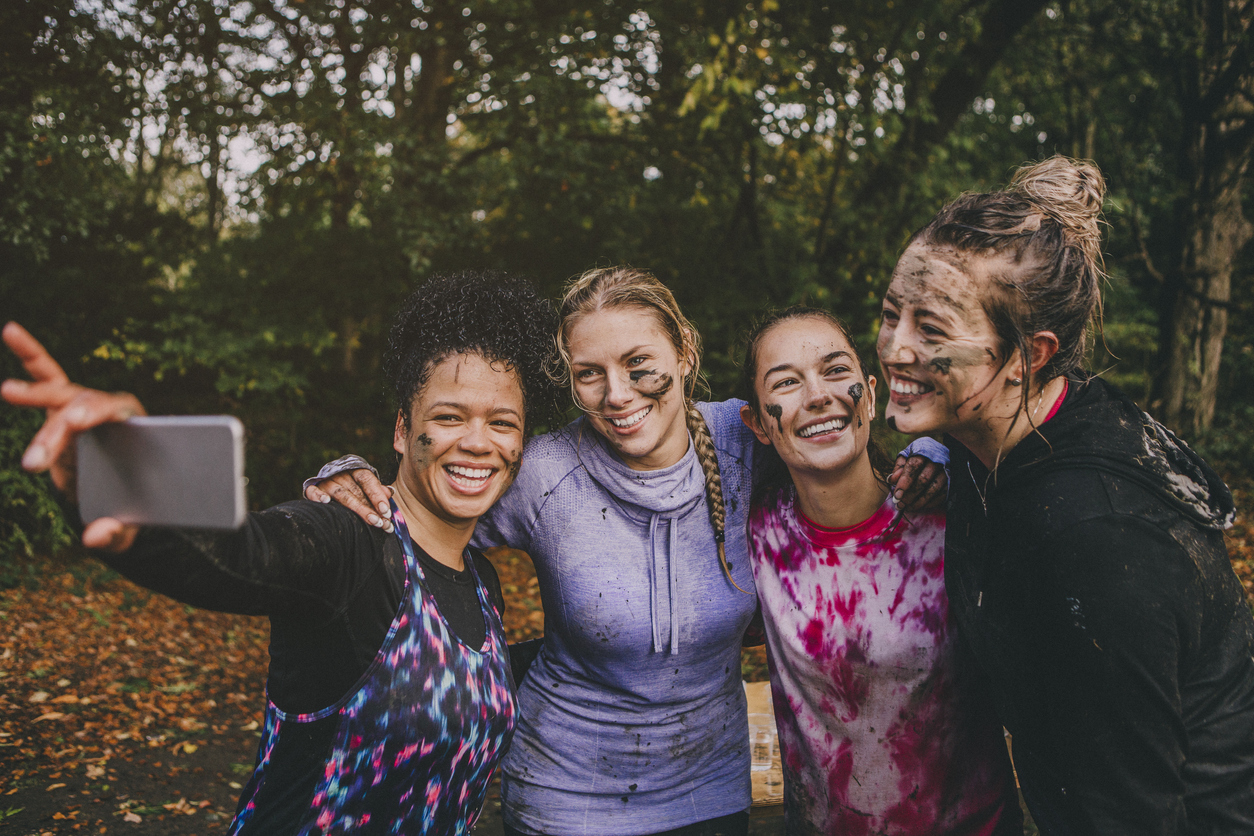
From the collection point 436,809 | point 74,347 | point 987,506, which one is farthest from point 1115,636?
point 74,347

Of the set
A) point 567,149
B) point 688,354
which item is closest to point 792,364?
point 688,354

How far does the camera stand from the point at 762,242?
305 inches

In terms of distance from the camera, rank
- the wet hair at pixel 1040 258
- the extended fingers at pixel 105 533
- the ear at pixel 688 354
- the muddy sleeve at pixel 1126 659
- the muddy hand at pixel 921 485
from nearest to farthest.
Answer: the extended fingers at pixel 105 533 → the muddy sleeve at pixel 1126 659 → the wet hair at pixel 1040 258 → the muddy hand at pixel 921 485 → the ear at pixel 688 354

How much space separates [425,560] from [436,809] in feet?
2.02

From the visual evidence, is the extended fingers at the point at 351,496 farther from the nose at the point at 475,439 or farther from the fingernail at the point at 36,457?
the fingernail at the point at 36,457

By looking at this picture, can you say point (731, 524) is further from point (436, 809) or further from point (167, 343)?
point (167, 343)

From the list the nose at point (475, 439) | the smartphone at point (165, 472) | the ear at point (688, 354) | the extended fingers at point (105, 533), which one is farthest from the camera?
the ear at point (688, 354)

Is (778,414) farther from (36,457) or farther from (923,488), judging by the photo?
(36,457)

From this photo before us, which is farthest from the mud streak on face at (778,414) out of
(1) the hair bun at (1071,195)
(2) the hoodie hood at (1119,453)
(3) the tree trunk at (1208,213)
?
(3) the tree trunk at (1208,213)

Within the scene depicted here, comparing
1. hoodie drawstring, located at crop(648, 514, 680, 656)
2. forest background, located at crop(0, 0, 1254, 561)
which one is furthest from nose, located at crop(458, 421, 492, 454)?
forest background, located at crop(0, 0, 1254, 561)

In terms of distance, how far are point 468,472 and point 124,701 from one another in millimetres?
5494

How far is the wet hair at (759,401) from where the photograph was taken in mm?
2570

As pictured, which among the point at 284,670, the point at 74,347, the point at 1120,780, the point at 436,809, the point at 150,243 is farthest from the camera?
the point at 150,243

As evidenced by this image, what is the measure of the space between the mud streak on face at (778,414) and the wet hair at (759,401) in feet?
0.24
